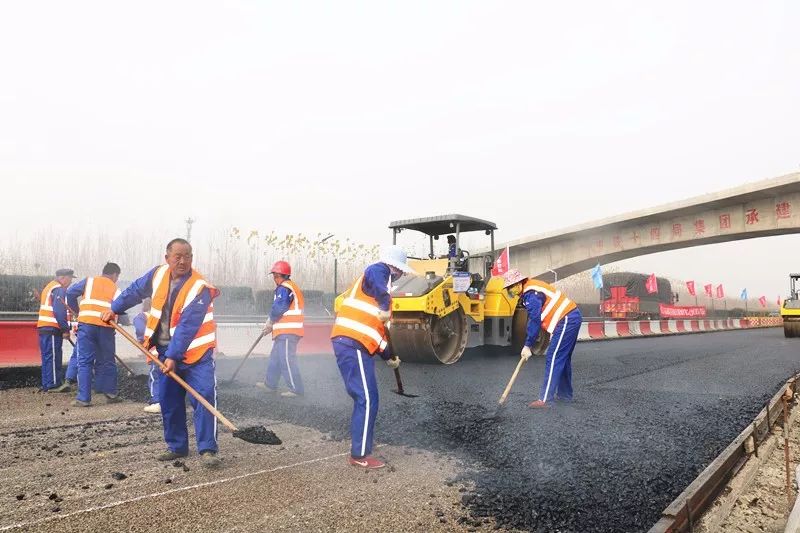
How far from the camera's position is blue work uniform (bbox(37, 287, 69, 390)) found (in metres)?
6.36

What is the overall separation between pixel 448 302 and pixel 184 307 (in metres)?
5.23

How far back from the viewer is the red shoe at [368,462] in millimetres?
3535

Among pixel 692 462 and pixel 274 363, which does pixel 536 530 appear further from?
pixel 274 363

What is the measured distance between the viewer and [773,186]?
17.4 m

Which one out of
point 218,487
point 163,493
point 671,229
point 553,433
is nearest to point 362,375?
point 218,487

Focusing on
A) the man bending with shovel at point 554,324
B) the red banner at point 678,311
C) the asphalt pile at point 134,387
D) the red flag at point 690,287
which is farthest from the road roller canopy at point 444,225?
the red flag at point 690,287

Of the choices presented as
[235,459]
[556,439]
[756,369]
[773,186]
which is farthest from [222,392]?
[773,186]

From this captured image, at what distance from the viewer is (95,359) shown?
228 inches

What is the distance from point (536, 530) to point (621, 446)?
1.73 meters

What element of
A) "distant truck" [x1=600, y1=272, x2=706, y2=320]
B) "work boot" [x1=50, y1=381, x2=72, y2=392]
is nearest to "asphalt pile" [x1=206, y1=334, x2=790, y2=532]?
"work boot" [x1=50, y1=381, x2=72, y2=392]

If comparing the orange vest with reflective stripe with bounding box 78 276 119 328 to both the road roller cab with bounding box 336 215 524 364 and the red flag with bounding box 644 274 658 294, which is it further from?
the red flag with bounding box 644 274 658 294

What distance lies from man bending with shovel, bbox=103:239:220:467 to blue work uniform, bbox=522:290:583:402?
3.09m

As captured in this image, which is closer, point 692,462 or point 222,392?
point 692,462

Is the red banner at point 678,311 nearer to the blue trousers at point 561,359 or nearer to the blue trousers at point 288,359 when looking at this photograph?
the blue trousers at point 561,359
